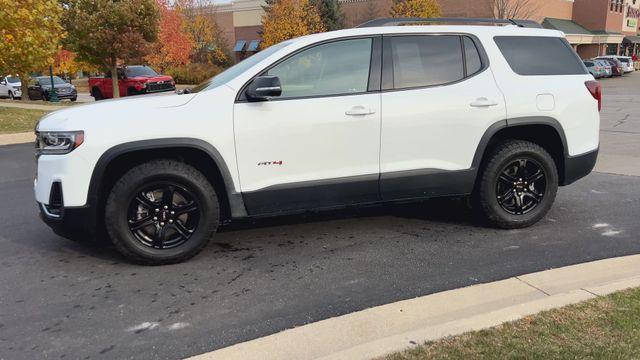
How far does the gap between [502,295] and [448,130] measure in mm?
1606

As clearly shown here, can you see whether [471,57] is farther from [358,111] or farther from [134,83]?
[134,83]

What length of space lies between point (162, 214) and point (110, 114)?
33.7 inches

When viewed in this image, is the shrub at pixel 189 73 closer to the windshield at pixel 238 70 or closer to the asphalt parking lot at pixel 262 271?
the asphalt parking lot at pixel 262 271

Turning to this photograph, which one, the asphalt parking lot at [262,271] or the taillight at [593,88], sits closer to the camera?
the asphalt parking lot at [262,271]

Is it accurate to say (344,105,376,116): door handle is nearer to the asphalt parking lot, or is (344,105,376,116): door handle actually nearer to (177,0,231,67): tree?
the asphalt parking lot

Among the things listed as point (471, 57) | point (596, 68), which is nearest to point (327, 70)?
point (471, 57)

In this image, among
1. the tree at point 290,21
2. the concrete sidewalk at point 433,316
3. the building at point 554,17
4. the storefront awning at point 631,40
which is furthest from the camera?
the storefront awning at point 631,40

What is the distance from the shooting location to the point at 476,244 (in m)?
4.69

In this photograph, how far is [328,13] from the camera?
4334cm

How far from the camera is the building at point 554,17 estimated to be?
43481mm

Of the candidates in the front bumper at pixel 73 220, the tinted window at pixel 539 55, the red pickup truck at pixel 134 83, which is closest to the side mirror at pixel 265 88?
the front bumper at pixel 73 220

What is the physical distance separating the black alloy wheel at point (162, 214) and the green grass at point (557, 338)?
216cm

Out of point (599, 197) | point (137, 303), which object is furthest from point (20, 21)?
point (599, 197)

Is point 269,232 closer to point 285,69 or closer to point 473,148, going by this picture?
point 285,69
